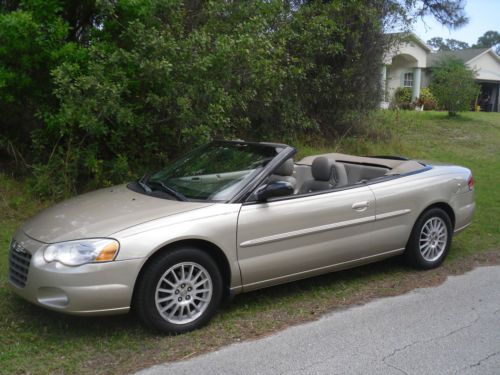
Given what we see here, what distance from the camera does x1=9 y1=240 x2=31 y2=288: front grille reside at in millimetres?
4188

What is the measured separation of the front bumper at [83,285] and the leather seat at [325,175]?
2410 millimetres

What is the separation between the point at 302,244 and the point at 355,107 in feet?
28.9

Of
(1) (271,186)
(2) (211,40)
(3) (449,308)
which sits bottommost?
(3) (449,308)

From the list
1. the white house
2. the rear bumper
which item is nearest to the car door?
the rear bumper

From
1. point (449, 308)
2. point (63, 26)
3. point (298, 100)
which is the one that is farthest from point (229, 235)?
point (298, 100)

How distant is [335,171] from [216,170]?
136 cm

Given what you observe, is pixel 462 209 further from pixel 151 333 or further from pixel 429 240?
pixel 151 333

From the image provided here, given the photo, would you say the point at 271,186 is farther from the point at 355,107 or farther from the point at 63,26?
the point at 355,107

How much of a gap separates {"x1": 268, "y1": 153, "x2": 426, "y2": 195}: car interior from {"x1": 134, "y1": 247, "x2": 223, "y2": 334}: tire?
1334 millimetres

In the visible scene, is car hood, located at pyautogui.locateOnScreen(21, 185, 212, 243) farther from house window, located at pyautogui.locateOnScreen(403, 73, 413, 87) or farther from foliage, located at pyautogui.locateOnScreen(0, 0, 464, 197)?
house window, located at pyautogui.locateOnScreen(403, 73, 413, 87)

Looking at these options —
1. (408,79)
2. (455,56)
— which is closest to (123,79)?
(408,79)

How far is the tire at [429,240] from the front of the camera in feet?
19.4

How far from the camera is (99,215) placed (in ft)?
14.7

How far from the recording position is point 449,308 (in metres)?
4.99
